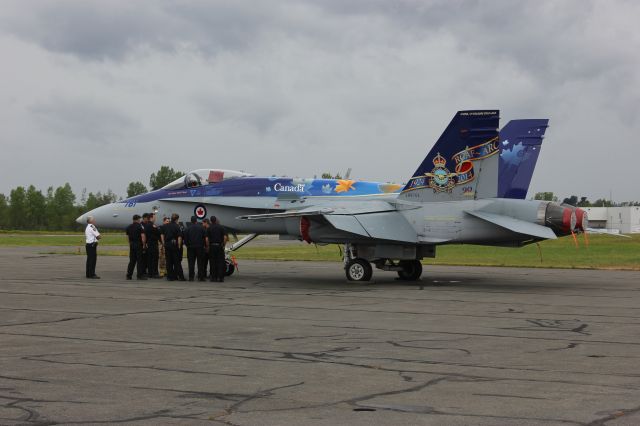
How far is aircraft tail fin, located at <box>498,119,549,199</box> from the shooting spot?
85.9ft

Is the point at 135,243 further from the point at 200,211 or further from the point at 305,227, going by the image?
the point at 305,227

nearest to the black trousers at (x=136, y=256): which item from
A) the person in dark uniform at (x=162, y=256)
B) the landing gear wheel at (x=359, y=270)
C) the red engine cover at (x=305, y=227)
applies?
the person in dark uniform at (x=162, y=256)

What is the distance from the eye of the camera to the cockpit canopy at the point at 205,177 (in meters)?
23.1

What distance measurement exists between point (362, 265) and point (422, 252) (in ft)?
5.48

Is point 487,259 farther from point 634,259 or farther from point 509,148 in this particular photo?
point 509,148

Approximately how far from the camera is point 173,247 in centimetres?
2177

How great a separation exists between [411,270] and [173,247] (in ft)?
22.1

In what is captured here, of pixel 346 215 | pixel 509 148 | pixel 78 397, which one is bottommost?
pixel 78 397

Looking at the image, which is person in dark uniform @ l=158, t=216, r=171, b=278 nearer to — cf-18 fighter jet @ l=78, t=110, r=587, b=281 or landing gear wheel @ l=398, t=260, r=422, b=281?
cf-18 fighter jet @ l=78, t=110, r=587, b=281

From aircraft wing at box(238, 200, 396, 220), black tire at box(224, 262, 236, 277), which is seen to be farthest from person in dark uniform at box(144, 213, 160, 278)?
aircraft wing at box(238, 200, 396, 220)

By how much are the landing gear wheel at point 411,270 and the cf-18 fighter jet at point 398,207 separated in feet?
0.09

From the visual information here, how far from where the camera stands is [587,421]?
5.95 m

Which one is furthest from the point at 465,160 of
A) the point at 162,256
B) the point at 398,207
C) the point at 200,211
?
the point at 162,256

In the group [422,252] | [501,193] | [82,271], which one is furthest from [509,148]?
[82,271]
